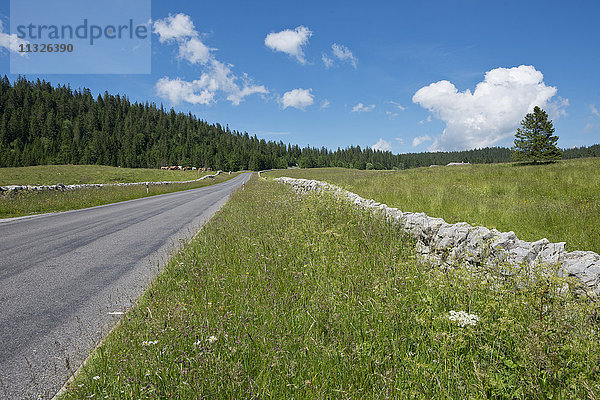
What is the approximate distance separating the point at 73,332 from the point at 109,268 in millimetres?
2552

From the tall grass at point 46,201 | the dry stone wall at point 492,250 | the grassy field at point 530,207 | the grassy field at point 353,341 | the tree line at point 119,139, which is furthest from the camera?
the tree line at point 119,139

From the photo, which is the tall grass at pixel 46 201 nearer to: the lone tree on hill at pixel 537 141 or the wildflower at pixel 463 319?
the wildflower at pixel 463 319

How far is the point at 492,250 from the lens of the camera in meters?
3.78

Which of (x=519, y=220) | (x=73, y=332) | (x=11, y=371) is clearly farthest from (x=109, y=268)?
(x=519, y=220)

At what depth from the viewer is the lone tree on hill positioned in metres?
35.5

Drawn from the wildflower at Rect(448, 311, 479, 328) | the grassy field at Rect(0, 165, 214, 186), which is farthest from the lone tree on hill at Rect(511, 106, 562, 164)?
the grassy field at Rect(0, 165, 214, 186)

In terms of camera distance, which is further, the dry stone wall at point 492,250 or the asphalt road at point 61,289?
→ the dry stone wall at point 492,250

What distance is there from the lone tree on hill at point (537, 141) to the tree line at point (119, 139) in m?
100

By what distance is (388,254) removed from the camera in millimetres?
4691

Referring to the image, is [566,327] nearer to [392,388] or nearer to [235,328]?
[392,388]

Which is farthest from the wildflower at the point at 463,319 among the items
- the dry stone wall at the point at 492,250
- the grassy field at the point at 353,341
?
the dry stone wall at the point at 492,250

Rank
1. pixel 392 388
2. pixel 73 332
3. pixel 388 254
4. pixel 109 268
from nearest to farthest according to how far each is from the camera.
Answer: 1. pixel 392 388
2. pixel 73 332
3. pixel 388 254
4. pixel 109 268

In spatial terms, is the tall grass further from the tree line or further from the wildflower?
the tree line

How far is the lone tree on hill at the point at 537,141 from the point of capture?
35500 millimetres
